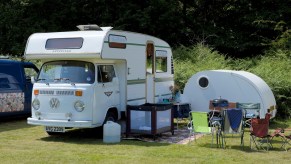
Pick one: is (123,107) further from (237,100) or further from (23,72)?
(23,72)

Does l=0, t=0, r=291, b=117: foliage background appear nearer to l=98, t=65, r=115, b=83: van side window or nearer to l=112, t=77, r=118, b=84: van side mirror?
l=112, t=77, r=118, b=84: van side mirror

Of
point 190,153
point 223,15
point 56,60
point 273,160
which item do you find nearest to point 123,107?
point 56,60

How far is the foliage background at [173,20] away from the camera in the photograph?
1071 inches

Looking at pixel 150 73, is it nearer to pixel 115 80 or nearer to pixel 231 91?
pixel 115 80

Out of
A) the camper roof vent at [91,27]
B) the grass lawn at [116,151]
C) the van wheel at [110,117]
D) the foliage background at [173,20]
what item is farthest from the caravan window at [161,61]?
the foliage background at [173,20]

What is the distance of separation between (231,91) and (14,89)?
682cm

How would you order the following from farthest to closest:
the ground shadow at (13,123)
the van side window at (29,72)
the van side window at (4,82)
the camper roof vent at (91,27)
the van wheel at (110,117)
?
1. the van side window at (29,72)
2. the van side window at (4,82)
3. the ground shadow at (13,123)
4. the camper roof vent at (91,27)
5. the van wheel at (110,117)

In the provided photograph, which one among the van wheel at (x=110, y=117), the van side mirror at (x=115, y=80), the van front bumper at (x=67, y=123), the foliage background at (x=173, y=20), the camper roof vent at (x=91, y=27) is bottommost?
the van front bumper at (x=67, y=123)

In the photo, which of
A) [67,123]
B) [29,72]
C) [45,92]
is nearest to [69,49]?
[45,92]

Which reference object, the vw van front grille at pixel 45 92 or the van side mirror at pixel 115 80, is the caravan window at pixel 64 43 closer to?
the vw van front grille at pixel 45 92

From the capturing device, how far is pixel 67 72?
10.8 meters

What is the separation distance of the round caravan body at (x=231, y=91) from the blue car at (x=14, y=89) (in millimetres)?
5223

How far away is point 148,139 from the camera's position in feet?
36.7

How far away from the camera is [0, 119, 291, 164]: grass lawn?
8617mm
